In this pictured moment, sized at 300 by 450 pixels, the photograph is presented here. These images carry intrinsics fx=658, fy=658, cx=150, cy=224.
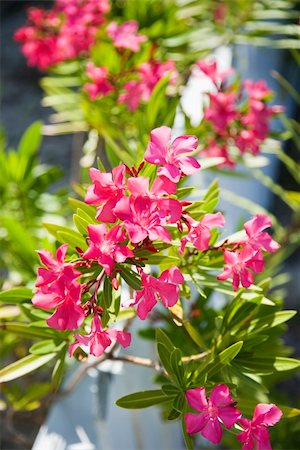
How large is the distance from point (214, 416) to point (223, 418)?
1 centimetres

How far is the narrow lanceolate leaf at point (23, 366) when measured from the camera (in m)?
0.90

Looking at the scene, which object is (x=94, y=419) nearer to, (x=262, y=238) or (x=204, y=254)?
(x=204, y=254)

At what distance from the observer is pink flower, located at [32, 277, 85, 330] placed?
2.22 ft

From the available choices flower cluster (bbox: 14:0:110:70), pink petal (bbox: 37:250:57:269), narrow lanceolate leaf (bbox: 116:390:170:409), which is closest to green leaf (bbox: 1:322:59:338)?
narrow lanceolate leaf (bbox: 116:390:170:409)

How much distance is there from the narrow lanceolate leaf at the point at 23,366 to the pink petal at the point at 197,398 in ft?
0.90

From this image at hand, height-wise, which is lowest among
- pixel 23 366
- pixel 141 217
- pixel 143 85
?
pixel 23 366

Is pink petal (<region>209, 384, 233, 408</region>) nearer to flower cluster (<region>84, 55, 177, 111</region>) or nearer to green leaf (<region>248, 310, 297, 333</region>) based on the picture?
green leaf (<region>248, 310, 297, 333</region>)

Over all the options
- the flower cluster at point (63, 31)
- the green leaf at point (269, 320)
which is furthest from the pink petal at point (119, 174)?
the flower cluster at point (63, 31)

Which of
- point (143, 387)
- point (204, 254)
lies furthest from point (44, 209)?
point (204, 254)

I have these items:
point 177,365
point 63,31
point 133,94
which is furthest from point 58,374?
point 63,31

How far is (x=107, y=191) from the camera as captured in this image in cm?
67

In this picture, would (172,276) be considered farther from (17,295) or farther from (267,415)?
(17,295)

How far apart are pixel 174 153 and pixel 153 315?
26.1 inches

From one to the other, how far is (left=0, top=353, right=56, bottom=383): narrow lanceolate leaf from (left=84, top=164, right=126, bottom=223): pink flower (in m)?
0.33
